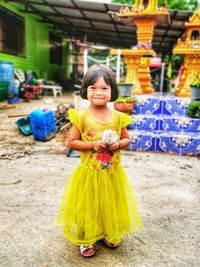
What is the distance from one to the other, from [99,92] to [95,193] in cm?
72

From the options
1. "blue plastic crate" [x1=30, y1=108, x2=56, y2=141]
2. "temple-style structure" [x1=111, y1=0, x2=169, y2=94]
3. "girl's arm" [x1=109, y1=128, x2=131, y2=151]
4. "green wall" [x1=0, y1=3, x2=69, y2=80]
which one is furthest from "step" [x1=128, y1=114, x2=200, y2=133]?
"green wall" [x1=0, y1=3, x2=69, y2=80]

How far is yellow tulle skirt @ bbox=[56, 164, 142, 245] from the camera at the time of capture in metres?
1.95

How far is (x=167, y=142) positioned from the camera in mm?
5156

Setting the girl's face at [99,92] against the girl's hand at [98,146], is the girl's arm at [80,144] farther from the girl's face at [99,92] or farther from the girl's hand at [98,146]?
the girl's face at [99,92]

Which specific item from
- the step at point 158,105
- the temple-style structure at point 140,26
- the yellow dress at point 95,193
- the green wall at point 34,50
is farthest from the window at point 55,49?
the yellow dress at point 95,193

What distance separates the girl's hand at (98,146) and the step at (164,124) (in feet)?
12.7

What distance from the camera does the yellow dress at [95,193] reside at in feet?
6.37

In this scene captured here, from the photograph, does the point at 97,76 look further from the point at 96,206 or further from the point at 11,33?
the point at 11,33

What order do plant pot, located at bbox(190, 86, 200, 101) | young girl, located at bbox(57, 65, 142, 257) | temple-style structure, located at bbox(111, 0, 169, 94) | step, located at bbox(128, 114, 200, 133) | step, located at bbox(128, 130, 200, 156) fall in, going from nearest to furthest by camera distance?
1. young girl, located at bbox(57, 65, 142, 257)
2. step, located at bbox(128, 130, 200, 156)
3. step, located at bbox(128, 114, 200, 133)
4. plant pot, located at bbox(190, 86, 200, 101)
5. temple-style structure, located at bbox(111, 0, 169, 94)

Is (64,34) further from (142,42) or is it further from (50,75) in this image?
(142,42)

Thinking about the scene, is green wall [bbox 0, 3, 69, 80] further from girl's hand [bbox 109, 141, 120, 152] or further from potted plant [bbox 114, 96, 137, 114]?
girl's hand [bbox 109, 141, 120, 152]

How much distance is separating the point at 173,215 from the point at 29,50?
12.3 meters

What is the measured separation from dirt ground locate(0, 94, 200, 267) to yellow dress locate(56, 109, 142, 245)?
20cm

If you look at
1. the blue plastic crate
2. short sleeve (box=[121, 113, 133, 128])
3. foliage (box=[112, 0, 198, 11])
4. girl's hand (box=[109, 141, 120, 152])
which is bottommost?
the blue plastic crate
